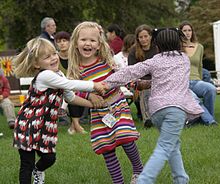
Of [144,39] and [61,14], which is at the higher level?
[144,39]

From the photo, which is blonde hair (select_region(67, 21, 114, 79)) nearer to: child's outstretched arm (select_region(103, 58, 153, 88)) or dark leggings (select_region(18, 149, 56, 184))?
child's outstretched arm (select_region(103, 58, 153, 88))

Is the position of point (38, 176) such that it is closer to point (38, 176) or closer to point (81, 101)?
point (38, 176)

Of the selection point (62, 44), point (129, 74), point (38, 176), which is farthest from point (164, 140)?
point (62, 44)

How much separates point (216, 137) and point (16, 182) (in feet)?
11.3

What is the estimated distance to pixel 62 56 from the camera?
1026 cm

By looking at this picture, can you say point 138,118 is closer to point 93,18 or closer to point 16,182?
point 16,182

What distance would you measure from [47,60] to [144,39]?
530cm

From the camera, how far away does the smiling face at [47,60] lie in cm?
511

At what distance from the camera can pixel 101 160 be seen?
678 cm

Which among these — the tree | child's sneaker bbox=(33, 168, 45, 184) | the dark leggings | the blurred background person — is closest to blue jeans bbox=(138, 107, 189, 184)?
the dark leggings

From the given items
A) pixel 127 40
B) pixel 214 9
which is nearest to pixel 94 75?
pixel 127 40

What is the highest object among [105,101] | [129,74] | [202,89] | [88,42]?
[88,42]

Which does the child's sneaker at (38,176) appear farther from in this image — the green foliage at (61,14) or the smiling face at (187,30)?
the green foliage at (61,14)

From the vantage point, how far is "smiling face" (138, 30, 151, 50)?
403 inches
